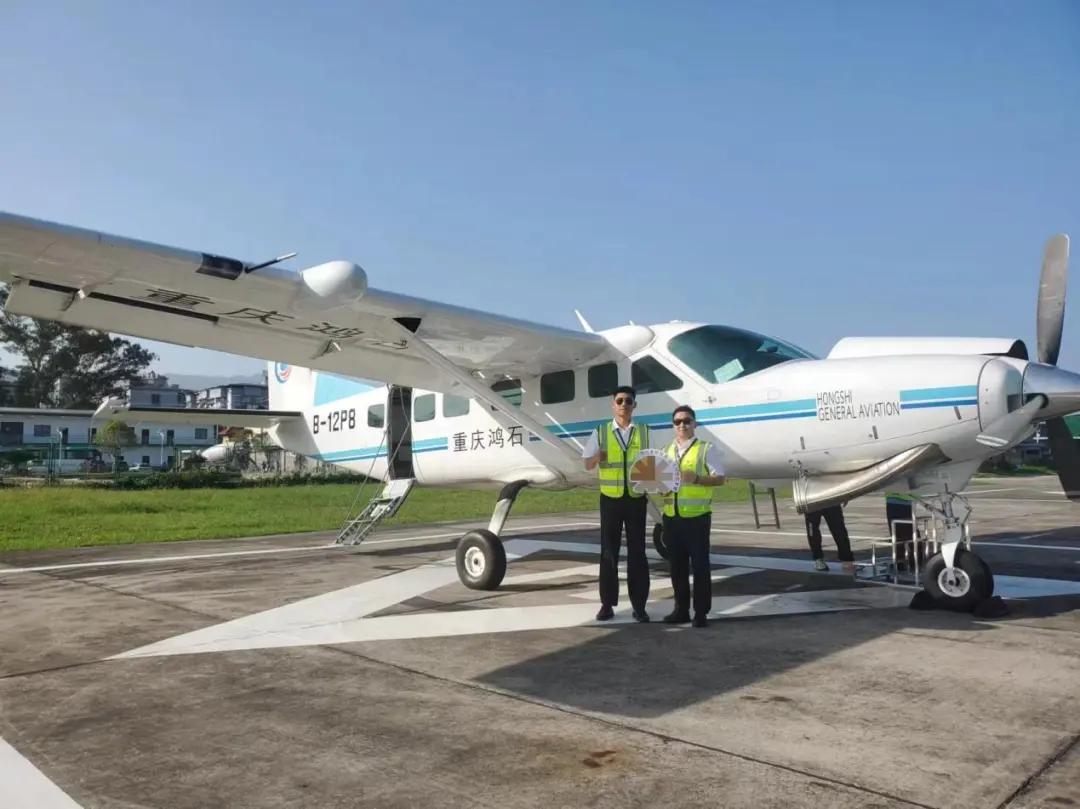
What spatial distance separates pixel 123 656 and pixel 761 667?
172 inches

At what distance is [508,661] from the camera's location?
5312mm

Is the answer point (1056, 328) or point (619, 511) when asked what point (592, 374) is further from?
point (1056, 328)

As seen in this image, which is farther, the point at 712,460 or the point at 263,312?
the point at 263,312

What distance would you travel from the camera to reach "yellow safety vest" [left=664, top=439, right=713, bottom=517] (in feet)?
20.8

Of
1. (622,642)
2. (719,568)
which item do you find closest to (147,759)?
(622,642)

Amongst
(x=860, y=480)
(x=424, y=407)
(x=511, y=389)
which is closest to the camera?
(x=860, y=480)

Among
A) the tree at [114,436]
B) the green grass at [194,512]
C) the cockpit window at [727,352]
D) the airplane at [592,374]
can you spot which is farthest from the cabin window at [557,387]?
the tree at [114,436]

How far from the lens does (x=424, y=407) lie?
1059 centimetres

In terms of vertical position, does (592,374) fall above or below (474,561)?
above

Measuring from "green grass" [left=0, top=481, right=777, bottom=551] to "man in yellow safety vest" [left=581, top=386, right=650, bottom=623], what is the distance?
11597 mm

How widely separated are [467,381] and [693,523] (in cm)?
293

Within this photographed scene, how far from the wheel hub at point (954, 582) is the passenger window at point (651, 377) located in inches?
114

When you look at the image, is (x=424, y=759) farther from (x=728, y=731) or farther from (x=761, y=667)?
(x=761, y=667)

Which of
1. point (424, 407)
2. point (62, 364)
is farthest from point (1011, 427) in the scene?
point (62, 364)
